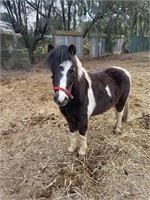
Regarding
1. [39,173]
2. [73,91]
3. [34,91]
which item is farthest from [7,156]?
[34,91]

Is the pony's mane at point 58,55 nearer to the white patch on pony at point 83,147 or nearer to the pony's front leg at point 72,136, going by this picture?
the pony's front leg at point 72,136

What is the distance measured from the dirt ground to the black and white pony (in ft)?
0.67

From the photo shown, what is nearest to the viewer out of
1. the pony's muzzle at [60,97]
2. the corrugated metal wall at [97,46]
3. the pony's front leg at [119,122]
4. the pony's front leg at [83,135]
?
the pony's muzzle at [60,97]

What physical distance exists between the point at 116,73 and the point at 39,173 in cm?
141

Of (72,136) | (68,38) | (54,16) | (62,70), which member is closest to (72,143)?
(72,136)

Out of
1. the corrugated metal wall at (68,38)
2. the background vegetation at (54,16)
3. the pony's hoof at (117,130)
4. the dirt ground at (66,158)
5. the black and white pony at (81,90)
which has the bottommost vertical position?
the dirt ground at (66,158)

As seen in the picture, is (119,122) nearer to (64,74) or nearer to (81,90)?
(81,90)

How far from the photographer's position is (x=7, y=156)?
2400 mm

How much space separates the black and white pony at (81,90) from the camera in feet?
5.52

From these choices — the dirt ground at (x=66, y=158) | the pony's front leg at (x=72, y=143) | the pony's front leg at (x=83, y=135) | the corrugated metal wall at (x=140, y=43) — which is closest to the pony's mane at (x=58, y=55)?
the pony's front leg at (x=83, y=135)

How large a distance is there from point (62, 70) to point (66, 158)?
1045 mm

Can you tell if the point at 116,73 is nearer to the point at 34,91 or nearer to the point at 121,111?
the point at 121,111

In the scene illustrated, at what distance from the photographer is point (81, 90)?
6.48 feet

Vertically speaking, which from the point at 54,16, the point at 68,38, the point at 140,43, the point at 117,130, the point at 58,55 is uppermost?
the point at 54,16
